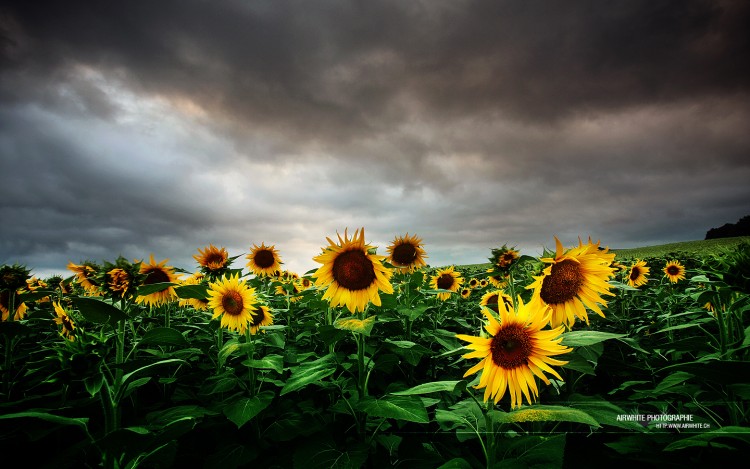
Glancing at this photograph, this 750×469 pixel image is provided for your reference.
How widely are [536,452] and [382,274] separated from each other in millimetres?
1960

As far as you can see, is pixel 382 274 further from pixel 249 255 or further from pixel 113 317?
pixel 249 255

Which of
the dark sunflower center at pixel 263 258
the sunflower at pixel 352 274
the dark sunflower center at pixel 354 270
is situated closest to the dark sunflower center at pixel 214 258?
the sunflower at pixel 352 274

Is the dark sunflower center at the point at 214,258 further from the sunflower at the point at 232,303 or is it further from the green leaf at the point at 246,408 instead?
the green leaf at the point at 246,408

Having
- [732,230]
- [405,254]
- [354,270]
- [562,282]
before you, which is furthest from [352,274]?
[732,230]

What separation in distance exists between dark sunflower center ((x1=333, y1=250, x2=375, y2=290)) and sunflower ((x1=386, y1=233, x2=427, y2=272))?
242 centimetres

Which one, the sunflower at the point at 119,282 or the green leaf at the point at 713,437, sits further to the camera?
the sunflower at the point at 119,282

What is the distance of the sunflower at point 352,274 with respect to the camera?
138 inches

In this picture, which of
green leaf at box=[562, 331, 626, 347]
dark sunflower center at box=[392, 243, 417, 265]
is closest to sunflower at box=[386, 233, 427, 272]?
dark sunflower center at box=[392, 243, 417, 265]

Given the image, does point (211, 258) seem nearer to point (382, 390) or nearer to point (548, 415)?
point (382, 390)

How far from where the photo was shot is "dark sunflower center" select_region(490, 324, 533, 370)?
7.21 ft

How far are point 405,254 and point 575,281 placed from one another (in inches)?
131

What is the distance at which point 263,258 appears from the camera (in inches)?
290

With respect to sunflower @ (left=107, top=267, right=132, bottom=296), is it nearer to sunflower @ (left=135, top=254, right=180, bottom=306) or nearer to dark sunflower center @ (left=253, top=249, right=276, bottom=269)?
sunflower @ (left=135, top=254, right=180, bottom=306)

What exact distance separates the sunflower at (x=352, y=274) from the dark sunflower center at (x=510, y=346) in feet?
4.64
